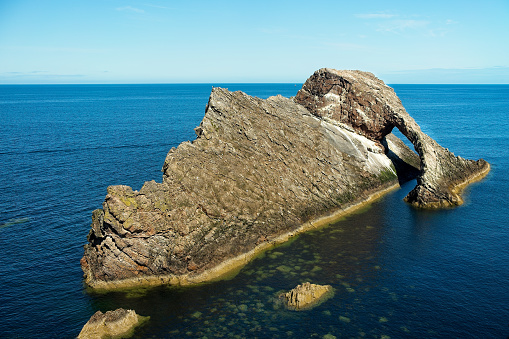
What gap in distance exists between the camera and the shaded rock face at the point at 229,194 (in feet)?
137

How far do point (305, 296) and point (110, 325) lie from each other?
17.8 meters

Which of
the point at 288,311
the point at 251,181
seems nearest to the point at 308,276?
the point at 288,311

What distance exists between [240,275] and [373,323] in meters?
15.3

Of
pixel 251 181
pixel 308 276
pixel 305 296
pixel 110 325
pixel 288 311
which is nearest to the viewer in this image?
pixel 110 325

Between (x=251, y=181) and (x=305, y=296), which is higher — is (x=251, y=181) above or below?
above

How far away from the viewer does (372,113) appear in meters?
74.6

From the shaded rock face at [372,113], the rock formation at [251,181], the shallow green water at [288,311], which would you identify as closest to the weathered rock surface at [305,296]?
the shallow green water at [288,311]

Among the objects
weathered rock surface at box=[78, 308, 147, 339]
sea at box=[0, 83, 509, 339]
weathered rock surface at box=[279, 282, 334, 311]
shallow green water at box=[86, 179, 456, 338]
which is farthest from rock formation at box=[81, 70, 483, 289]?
weathered rock surface at box=[279, 282, 334, 311]

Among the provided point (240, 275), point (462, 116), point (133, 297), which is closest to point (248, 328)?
point (240, 275)

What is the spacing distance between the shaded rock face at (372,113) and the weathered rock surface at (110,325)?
2082 inches

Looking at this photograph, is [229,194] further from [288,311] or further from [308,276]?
[288,311]

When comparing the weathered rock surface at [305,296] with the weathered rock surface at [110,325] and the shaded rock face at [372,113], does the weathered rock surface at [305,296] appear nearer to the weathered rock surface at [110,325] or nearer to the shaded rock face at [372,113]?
the weathered rock surface at [110,325]

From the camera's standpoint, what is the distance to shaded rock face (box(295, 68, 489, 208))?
70062mm

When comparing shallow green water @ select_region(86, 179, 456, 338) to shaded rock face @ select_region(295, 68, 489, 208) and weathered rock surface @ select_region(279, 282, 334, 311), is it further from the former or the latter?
shaded rock face @ select_region(295, 68, 489, 208)
